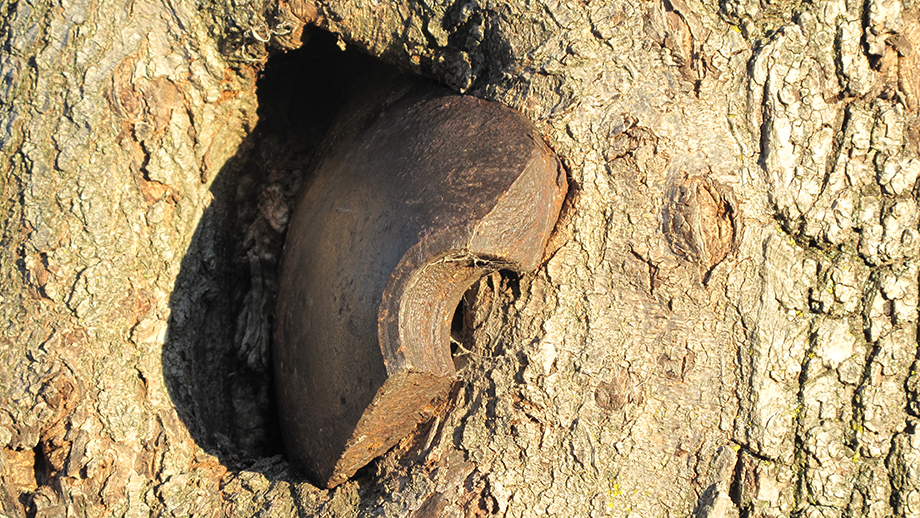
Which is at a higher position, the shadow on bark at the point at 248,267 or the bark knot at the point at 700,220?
the bark knot at the point at 700,220

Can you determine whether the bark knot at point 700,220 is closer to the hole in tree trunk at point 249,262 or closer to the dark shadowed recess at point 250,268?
the dark shadowed recess at point 250,268

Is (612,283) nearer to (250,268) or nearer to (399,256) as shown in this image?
(399,256)

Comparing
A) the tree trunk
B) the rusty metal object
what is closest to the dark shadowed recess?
the tree trunk

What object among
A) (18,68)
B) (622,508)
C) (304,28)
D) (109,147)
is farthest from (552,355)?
(18,68)

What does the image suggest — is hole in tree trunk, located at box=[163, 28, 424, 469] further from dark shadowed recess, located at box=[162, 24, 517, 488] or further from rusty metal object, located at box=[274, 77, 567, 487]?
rusty metal object, located at box=[274, 77, 567, 487]

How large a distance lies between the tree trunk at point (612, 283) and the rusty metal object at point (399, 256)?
0.30ft

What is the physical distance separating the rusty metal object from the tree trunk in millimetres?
91

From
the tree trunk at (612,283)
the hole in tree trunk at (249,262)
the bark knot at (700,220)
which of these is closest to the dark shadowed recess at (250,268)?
the hole in tree trunk at (249,262)

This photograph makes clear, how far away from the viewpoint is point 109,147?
176 cm

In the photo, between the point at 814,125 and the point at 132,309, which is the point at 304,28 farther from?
the point at 814,125

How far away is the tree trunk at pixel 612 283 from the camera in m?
1.58

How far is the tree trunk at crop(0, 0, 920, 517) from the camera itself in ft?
5.17

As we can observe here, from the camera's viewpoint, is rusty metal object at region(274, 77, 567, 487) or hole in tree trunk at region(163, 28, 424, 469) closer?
rusty metal object at region(274, 77, 567, 487)

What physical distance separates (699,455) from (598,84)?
3.19 feet
